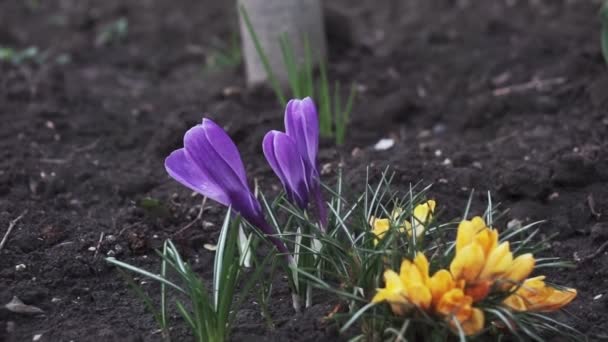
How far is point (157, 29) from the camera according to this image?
17.7 feet

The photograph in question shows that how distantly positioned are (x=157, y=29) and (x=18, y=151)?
2127 mm

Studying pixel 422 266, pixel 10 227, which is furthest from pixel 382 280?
pixel 10 227

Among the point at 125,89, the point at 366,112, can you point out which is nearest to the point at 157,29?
the point at 125,89

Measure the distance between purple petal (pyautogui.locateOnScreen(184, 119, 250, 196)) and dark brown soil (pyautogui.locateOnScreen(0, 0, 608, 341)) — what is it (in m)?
0.36

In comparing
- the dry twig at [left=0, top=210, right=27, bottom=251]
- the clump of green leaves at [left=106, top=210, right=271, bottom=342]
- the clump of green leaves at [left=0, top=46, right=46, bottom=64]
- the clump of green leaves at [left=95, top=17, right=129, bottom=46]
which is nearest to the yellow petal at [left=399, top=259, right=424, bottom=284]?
the clump of green leaves at [left=106, top=210, right=271, bottom=342]

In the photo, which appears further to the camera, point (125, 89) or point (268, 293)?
point (125, 89)

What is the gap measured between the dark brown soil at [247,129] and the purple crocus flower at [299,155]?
0.26m

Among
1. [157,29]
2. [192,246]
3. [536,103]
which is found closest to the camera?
[192,246]

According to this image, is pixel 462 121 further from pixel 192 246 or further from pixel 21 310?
pixel 21 310

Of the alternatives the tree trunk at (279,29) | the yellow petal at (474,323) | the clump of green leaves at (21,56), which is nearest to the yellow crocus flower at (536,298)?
the yellow petal at (474,323)

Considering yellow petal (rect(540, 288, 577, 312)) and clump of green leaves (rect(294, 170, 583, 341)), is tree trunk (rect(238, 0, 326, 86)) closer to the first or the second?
clump of green leaves (rect(294, 170, 583, 341))

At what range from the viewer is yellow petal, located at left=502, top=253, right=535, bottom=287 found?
6.21 feet

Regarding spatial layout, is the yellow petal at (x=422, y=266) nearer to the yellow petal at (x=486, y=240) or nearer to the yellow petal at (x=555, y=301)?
the yellow petal at (x=486, y=240)

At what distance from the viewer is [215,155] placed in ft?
6.68
